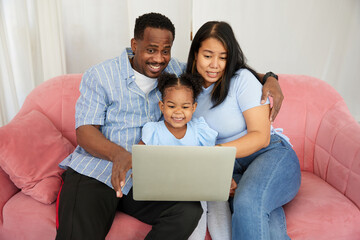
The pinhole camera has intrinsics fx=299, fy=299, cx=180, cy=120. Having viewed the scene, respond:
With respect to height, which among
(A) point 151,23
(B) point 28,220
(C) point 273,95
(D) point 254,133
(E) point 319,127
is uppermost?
(A) point 151,23

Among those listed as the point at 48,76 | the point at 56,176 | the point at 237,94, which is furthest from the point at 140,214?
A: the point at 48,76

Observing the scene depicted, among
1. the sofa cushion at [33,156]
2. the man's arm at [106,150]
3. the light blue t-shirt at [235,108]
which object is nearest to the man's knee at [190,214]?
the man's arm at [106,150]

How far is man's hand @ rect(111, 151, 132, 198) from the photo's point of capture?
1.04m

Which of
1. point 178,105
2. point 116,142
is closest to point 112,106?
point 116,142

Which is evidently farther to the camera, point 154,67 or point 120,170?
point 154,67

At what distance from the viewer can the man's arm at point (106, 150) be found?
106cm

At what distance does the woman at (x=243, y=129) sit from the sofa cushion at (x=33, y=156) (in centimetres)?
73

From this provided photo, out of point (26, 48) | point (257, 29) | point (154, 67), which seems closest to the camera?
point (154, 67)

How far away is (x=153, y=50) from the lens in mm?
1312

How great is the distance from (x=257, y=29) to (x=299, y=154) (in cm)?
126

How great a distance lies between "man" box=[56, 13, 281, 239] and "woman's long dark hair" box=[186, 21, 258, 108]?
0.47 feet

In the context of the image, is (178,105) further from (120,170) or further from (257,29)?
(257,29)

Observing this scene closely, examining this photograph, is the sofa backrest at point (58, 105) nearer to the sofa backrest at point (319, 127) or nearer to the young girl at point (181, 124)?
the young girl at point (181, 124)

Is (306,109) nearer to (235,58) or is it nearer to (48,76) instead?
(235,58)
